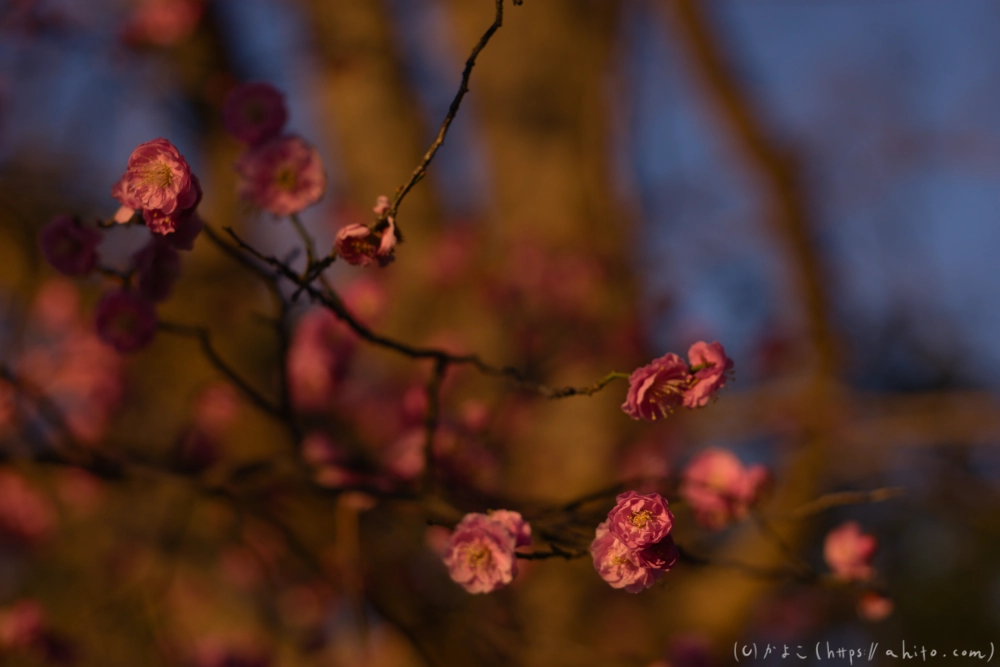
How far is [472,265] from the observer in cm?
391

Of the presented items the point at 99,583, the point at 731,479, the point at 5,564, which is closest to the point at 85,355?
the point at 99,583

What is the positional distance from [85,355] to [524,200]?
7.00ft

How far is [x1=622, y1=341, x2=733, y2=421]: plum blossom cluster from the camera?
3.00ft

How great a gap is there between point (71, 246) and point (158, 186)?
37 centimetres

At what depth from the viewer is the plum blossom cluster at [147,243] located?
0.94m

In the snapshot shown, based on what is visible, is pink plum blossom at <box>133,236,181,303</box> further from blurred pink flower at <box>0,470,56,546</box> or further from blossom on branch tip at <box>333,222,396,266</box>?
blurred pink flower at <box>0,470,56,546</box>

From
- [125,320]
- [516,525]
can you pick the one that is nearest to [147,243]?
[125,320]

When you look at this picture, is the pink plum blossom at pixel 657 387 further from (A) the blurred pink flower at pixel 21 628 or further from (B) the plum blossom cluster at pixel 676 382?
(A) the blurred pink flower at pixel 21 628

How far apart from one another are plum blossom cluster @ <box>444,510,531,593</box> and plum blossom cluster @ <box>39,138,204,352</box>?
1.80 ft

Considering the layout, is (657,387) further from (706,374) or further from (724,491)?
(724,491)

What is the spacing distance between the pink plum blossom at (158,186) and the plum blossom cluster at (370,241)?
0.20 meters

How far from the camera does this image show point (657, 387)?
94 centimetres

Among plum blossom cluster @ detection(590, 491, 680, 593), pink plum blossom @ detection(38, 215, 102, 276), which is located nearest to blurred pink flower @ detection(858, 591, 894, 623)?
plum blossom cluster @ detection(590, 491, 680, 593)

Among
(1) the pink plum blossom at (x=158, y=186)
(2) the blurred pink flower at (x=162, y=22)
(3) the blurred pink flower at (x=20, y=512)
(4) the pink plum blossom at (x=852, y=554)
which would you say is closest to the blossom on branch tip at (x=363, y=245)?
(1) the pink plum blossom at (x=158, y=186)
